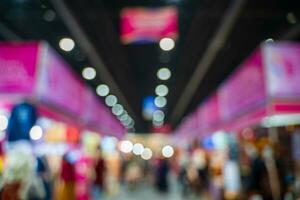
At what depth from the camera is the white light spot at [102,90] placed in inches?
944

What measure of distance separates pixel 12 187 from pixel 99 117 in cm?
1078

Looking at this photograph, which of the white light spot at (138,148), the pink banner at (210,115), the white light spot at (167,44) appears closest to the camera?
the pink banner at (210,115)

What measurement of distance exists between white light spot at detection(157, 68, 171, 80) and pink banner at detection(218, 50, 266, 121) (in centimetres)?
695

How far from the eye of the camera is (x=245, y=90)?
9008 millimetres

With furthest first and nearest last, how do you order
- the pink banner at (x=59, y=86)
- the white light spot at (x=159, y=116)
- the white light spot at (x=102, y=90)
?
the white light spot at (x=159, y=116), the white light spot at (x=102, y=90), the pink banner at (x=59, y=86)

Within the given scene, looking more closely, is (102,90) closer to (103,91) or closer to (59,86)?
(103,91)

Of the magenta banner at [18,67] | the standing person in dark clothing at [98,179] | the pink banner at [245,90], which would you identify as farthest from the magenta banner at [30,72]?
the standing person in dark clothing at [98,179]

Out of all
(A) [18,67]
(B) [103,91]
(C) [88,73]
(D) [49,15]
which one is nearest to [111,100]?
(B) [103,91]

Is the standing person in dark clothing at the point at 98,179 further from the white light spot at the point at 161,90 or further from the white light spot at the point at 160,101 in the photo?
the white light spot at the point at 160,101

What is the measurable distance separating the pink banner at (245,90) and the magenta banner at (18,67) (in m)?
3.47

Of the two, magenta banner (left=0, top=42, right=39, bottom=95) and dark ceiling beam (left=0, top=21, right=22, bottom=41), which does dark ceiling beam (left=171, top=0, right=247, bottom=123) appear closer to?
magenta banner (left=0, top=42, right=39, bottom=95)

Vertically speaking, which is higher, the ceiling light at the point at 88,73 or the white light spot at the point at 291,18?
the ceiling light at the point at 88,73

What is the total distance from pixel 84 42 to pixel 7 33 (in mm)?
2354

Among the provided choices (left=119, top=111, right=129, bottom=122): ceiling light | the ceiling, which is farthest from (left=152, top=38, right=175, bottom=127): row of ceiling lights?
(left=119, top=111, right=129, bottom=122): ceiling light
